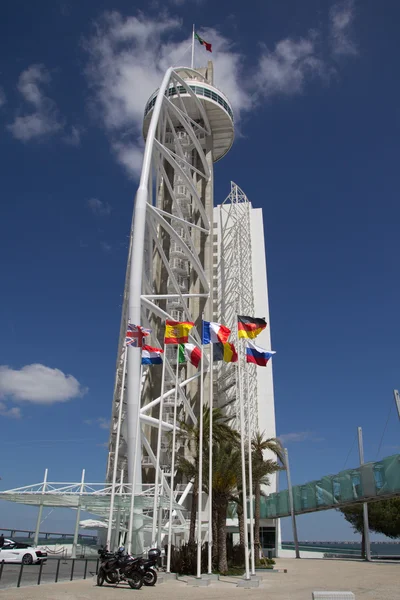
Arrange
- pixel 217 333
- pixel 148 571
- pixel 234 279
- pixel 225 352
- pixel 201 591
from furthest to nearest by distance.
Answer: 1. pixel 234 279
2. pixel 217 333
3. pixel 225 352
4. pixel 148 571
5. pixel 201 591

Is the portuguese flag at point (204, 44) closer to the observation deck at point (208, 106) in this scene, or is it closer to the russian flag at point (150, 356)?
the observation deck at point (208, 106)

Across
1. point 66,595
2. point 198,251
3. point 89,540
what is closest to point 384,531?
point 89,540

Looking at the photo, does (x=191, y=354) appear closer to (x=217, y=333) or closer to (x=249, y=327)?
(x=217, y=333)

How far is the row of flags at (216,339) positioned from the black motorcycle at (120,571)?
888 cm

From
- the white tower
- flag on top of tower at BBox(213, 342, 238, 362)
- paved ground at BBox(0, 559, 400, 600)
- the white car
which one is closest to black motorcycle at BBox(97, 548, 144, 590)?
paved ground at BBox(0, 559, 400, 600)

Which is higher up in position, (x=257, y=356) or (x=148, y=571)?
(x=257, y=356)

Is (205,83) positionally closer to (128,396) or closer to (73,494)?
(128,396)

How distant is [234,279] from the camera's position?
206ft

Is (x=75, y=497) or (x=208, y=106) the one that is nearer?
(x=75, y=497)

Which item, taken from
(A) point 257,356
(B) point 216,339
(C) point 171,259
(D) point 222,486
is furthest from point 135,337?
(C) point 171,259

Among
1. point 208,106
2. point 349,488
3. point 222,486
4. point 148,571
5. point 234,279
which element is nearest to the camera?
Answer: point 148,571

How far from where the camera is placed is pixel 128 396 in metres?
30.8

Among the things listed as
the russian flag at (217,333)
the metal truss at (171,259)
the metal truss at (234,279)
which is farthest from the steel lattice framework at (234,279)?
the russian flag at (217,333)

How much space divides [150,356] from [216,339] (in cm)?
539
